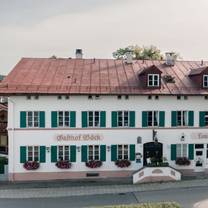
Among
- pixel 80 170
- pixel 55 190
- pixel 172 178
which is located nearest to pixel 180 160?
pixel 172 178

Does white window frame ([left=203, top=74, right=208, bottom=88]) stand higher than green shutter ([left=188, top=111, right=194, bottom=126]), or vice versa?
white window frame ([left=203, top=74, right=208, bottom=88])

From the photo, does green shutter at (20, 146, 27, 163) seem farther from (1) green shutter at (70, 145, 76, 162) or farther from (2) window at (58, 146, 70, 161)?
(1) green shutter at (70, 145, 76, 162)

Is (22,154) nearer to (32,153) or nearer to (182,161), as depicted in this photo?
(32,153)

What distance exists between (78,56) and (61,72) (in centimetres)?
514

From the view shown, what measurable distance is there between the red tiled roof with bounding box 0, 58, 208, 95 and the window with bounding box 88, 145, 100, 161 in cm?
408

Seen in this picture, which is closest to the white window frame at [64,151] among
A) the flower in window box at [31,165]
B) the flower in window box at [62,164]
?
the flower in window box at [62,164]

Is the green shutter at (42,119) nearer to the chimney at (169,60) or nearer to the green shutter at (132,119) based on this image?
the green shutter at (132,119)

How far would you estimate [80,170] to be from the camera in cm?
2980

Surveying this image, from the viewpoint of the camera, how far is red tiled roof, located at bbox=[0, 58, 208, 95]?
2953cm

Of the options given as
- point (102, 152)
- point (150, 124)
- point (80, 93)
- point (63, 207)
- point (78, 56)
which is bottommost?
point (63, 207)

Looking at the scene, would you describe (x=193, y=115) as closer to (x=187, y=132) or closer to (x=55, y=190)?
(x=187, y=132)

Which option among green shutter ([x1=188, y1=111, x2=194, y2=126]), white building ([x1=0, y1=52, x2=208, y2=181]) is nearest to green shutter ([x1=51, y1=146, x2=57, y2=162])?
white building ([x1=0, y1=52, x2=208, y2=181])

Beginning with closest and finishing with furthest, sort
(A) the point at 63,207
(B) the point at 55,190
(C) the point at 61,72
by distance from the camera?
(A) the point at 63,207 → (B) the point at 55,190 → (C) the point at 61,72

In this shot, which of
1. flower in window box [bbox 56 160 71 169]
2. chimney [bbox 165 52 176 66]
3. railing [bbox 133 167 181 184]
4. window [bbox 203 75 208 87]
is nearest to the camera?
railing [bbox 133 167 181 184]
